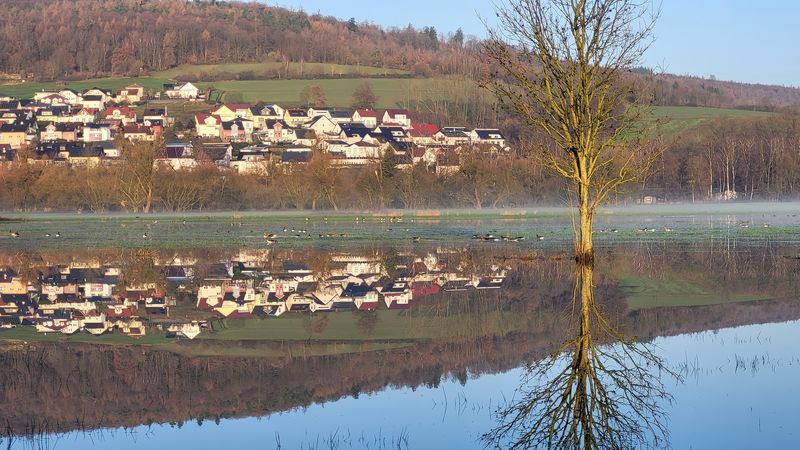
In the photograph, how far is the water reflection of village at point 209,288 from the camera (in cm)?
1895

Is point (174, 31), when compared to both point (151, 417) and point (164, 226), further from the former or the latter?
point (151, 417)

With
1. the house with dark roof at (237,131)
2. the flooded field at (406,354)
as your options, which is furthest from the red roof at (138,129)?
the flooded field at (406,354)

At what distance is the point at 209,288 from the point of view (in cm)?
2414

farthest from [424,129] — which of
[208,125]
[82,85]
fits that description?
[82,85]

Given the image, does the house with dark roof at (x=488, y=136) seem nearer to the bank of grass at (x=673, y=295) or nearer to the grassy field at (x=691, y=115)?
the grassy field at (x=691, y=115)

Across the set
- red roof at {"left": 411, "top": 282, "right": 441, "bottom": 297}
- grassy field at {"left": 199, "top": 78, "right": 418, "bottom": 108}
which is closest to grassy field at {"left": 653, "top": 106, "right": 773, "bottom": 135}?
grassy field at {"left": 199, "top": 78, "right": 418, "bottom": 108}

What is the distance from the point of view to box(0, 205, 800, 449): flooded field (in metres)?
10.5

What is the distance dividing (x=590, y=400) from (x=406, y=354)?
4.00m

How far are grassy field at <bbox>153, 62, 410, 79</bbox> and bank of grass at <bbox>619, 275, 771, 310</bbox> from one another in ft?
461

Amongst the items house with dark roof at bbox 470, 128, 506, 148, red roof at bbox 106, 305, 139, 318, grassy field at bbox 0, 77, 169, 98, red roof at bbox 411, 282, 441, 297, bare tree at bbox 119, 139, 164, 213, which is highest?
grassy field at bbox 0, 77, 169, 98

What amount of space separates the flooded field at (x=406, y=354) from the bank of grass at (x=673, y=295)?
0.08 m

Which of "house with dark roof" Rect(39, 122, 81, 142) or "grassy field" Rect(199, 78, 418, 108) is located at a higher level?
"grassy field" Rect(199, 78, 418, 108)

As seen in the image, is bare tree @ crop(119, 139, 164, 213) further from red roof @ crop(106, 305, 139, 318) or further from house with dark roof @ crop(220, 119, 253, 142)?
red roof @ crop(106, 305, 139, 318)

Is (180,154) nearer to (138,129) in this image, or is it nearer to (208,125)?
(208,125)
